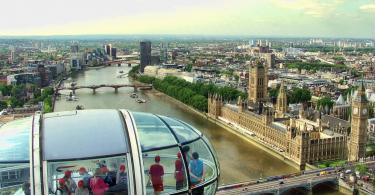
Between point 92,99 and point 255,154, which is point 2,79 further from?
point 255,154

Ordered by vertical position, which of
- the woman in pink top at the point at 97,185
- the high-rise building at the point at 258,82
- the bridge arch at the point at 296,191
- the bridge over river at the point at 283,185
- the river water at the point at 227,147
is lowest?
the bridge arch at the point at 296,191

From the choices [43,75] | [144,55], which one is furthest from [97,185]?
[144,55]

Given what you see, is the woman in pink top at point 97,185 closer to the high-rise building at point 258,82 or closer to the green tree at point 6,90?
the high-rise building at point 258,82

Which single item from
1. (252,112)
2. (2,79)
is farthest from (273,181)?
(2,79)

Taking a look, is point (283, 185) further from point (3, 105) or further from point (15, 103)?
point (3, 105)

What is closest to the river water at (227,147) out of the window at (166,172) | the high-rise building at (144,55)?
the window at (166,172)

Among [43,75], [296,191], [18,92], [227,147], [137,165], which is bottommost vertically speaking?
[296,191]

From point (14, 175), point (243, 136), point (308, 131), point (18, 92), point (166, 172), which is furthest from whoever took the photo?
point (18, 92)
